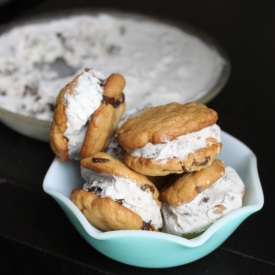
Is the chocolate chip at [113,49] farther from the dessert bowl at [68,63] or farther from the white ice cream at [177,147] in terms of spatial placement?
the white ice cream at [177,147]

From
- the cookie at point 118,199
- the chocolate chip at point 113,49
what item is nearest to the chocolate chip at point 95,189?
the cookie at point 118,199

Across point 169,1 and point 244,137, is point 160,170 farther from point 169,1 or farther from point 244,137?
point 169,1

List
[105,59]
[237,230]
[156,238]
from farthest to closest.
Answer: [105,59], [237,230], [156,238]

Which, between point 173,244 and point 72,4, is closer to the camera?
point 173,244

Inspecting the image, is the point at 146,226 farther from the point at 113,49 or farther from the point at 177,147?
the point at 113,49

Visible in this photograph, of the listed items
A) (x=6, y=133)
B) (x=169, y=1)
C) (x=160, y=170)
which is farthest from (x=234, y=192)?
(x=169, y=1)

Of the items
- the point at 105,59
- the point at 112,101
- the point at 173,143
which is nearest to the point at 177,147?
the point at 173,143

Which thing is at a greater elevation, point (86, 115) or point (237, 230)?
point (86, 115)
